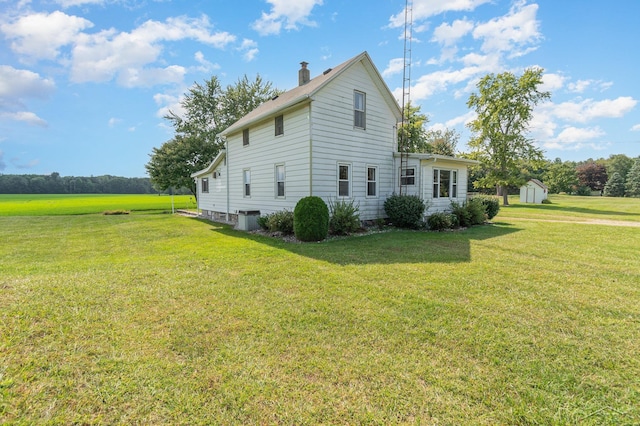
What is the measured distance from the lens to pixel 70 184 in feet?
185

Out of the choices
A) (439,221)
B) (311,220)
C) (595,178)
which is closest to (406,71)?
(439,221)

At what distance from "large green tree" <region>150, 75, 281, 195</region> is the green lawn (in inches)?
Result: 847

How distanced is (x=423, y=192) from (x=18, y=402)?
→ 12.5 metres

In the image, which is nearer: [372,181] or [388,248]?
[388,248]

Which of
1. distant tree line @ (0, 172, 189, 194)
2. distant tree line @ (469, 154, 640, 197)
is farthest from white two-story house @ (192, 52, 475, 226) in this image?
distant tree line @ (0, 172, 189, 194)

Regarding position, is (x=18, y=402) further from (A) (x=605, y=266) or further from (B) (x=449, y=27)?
(B) (x=449, y=27)

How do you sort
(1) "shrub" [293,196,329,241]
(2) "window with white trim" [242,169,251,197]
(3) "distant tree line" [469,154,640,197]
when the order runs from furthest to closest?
(3) "distant tree line" [469,154,640,197] < (2) "window with white trim" [242,169,251,197] < (1) "shrub" [293,196,329,241]

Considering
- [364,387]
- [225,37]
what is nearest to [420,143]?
[225,37]

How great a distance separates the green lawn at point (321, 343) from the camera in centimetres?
212

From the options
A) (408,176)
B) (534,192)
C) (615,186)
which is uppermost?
(615,186)

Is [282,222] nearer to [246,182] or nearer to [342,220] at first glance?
[342,220]

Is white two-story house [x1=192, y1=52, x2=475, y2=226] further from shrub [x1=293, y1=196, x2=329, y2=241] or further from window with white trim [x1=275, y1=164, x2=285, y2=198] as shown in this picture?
shrub [x1=293, y1=196, x2=329, y2=241]

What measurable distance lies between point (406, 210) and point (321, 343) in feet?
30.1

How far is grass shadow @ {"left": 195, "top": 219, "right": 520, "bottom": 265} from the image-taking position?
6.58 m
